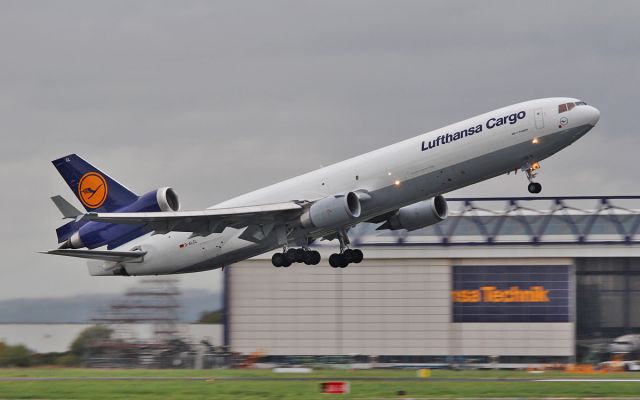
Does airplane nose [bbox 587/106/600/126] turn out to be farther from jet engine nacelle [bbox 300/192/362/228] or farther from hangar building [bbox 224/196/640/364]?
hangar building [bbox 224/196/640/364]

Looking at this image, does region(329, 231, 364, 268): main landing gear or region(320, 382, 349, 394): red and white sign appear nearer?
region(320, 382, 349, 394): red and white sign

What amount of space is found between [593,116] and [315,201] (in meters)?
14.2

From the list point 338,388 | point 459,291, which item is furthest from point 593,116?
point 459,291

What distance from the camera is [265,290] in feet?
331

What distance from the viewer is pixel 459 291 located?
3905 inches

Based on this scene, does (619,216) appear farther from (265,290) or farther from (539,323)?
(265,290)

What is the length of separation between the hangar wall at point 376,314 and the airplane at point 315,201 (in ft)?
133

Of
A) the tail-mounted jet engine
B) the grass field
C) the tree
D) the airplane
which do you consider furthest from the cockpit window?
the tree

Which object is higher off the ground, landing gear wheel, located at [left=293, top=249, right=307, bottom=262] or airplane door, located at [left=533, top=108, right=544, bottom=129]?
airplane door, located at [left=533, top=108, right=544, bottom=129]

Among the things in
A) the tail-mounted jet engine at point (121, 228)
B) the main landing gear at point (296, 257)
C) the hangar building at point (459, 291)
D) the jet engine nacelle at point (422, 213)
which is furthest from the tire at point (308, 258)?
the hangar building at point (459, 291)

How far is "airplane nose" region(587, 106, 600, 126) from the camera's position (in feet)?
161

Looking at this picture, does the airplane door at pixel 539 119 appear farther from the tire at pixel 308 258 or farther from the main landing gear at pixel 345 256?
the tire at pixel 308 258

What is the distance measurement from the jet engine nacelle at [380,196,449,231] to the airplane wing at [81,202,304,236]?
22.1ft

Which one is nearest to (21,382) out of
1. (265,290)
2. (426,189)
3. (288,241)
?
(288,241)
